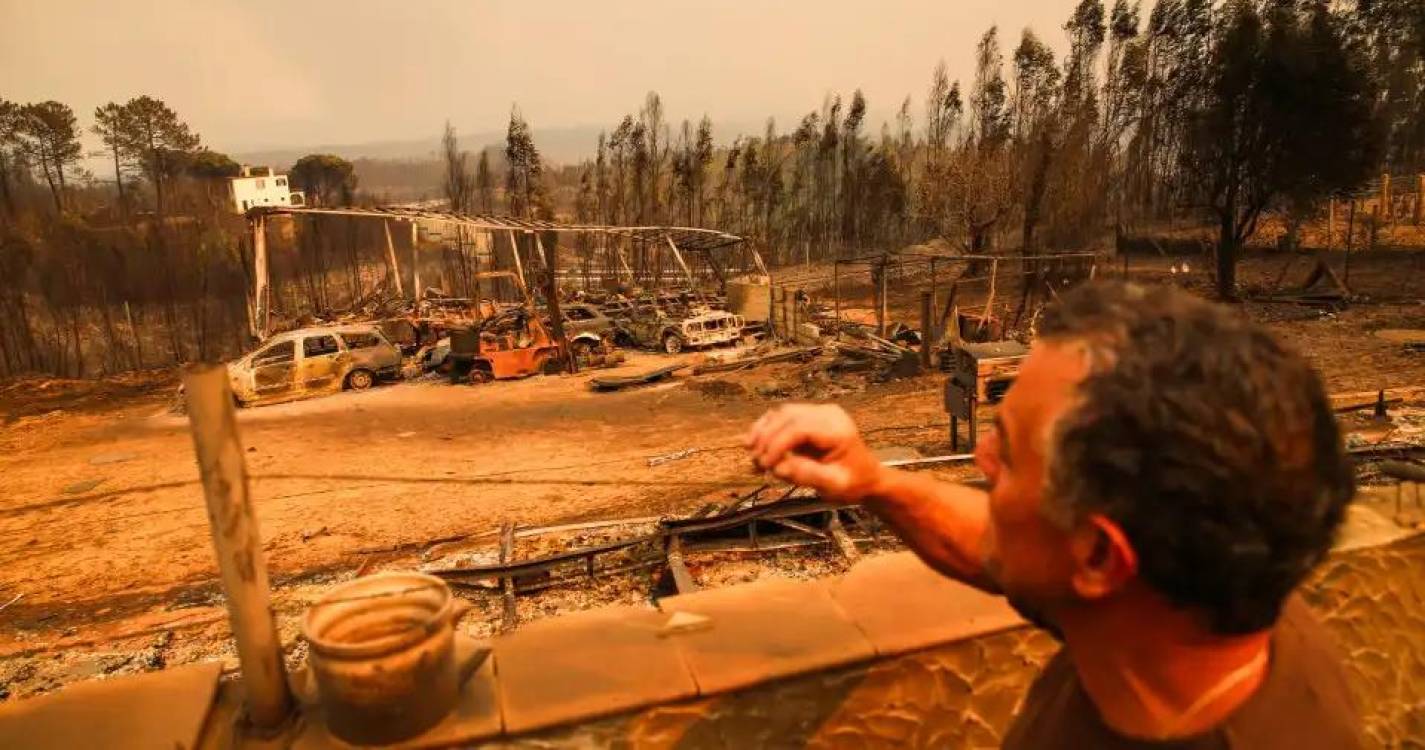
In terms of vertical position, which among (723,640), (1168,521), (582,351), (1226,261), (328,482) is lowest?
(328,482)

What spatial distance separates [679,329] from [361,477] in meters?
10.3

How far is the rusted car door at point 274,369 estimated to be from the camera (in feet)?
51.8

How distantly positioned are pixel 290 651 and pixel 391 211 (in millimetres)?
18213

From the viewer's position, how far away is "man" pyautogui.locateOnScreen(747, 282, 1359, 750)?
0.84m

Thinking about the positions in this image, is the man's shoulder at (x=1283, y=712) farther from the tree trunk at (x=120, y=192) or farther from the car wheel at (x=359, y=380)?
the tree trunk at (x=120, y=192)

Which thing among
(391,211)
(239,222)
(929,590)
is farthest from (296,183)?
(929,590)

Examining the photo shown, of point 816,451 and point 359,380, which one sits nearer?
point 816,451

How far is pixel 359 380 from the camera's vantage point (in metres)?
17.0

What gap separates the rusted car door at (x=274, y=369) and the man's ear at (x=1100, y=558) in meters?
17.6

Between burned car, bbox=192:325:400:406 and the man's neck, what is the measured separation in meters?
17.3

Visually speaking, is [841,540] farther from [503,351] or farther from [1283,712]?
[503,351]

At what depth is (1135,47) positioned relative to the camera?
33.2m

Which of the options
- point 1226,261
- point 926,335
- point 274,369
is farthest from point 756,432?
point 1226,261

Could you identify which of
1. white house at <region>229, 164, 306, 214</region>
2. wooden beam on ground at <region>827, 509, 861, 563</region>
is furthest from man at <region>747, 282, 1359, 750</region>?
white house at <region>229, 164, 306, 214</region>
